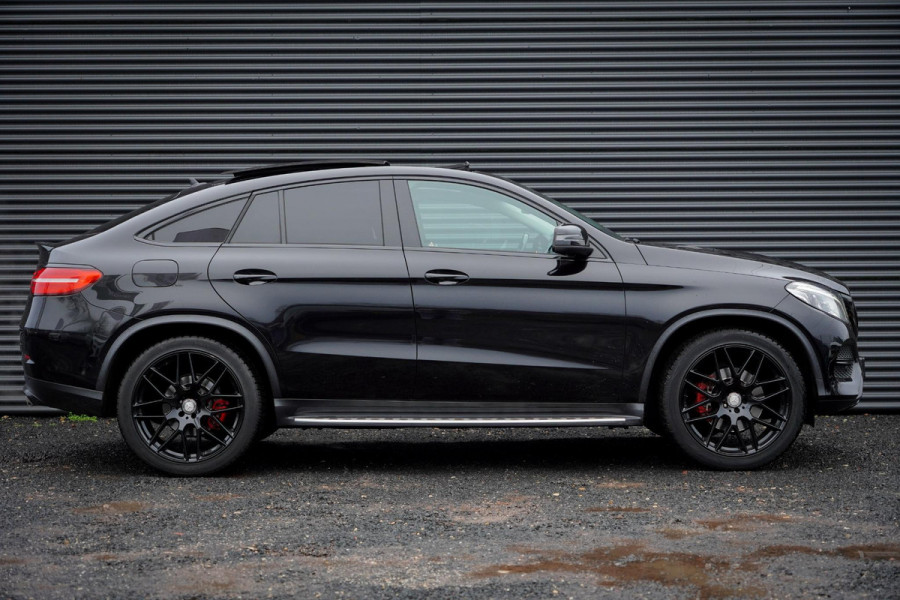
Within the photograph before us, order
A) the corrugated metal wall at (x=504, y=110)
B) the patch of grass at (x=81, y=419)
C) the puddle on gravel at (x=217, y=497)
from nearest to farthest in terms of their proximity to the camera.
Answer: the puddle on gravel at (x=217, y=497) < the patch of grass at (x=81, y=419) < the corrugated metal wall at (x=504, y=110)

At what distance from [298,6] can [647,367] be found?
472 centimetres

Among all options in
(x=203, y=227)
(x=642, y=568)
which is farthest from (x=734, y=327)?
(x=203, y=227)

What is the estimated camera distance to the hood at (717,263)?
598cm

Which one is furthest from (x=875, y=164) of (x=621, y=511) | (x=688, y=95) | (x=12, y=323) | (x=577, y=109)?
(x=12, y=323)

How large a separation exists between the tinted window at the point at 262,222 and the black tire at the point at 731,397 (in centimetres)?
244

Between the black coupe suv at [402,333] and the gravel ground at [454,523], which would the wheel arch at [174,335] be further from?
the gravel ground at [454,523]

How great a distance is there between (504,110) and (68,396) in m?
4.43

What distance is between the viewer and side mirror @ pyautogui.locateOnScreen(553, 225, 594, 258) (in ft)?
18.7

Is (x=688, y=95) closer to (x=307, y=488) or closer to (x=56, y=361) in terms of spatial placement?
(x=307, y=488)

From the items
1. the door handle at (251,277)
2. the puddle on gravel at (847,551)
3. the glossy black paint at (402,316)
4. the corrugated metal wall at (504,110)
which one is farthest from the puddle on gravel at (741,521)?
the corrugated metal wall at (504,110)

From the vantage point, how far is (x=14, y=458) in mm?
6633

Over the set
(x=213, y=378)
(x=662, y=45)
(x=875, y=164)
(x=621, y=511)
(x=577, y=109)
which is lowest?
(x=621, y=511)

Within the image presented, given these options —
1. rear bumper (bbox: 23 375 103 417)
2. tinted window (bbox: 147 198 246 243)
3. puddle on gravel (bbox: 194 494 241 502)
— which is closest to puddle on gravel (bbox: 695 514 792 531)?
puddle on gravel (bbox: 194 494 241 502)

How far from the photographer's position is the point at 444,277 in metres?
5.86
